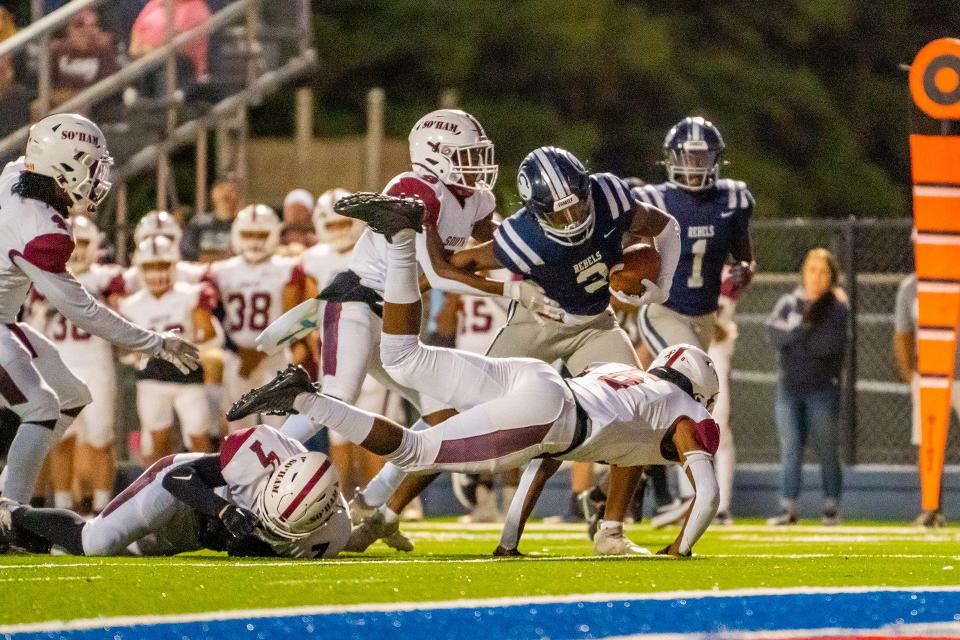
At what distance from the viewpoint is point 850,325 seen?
42.9 ft

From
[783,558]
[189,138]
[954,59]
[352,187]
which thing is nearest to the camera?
[783,558]

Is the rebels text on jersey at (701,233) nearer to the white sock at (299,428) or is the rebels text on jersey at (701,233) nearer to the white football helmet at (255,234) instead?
the white sock at (299,428)

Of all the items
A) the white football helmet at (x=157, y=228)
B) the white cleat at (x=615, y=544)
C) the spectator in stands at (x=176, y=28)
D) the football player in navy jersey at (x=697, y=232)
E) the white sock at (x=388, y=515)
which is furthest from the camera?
the spectator in stands at (x=176, y=28)

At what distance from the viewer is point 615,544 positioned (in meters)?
8.18

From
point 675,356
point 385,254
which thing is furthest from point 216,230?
point 675,356

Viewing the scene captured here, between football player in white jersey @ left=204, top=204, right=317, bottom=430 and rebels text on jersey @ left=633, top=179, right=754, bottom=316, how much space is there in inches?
109

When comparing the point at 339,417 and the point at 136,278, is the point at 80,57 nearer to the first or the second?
the point at 136,278

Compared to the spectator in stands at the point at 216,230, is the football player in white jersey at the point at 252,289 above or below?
below

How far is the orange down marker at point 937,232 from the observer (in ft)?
34.9

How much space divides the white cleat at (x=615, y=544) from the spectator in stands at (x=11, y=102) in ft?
20.6

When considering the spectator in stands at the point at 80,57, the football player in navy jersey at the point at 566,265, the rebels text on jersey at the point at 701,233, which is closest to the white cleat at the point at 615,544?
the football player in navy jersey at the point at 566,265

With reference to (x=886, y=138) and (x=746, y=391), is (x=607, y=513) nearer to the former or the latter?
(x=746, y=391)

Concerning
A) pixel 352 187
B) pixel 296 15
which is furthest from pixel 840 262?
pixel 352 187

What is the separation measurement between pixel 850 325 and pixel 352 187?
8760mm
